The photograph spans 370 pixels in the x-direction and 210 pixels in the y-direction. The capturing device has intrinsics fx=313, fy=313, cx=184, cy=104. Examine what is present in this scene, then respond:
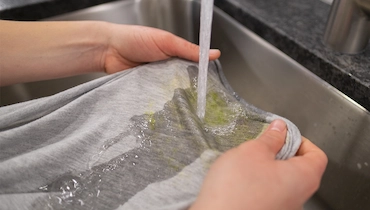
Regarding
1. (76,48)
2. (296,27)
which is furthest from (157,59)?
(296,27)

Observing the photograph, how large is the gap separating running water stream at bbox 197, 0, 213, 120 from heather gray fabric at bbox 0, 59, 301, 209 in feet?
0.04

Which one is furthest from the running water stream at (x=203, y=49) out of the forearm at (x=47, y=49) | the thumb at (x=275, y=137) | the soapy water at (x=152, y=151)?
the forearm at (x=47, y=49)

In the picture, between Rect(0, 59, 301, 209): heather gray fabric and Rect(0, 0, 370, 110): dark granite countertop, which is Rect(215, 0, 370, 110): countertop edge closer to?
Rect(0, 0, 370, 110): dark granite countertop

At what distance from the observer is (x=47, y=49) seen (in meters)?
0.59

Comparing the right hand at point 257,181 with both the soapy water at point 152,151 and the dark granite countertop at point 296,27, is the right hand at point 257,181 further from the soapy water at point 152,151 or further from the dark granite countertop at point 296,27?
the dark granite countertop at point 296,27

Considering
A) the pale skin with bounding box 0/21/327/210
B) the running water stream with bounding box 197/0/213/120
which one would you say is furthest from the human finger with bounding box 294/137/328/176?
the running water stream with bounding box 197/0/213/120

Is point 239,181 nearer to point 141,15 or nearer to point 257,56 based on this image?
point 257,56

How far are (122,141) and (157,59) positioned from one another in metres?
0.18

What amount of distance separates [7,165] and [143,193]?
0.17 meters

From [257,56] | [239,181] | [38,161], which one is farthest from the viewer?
[257,56]

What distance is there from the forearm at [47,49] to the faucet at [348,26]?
42cm

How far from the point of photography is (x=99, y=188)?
389 mm

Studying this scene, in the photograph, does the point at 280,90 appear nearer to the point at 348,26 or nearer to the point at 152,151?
the point at 348,26

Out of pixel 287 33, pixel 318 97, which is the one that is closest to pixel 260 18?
pixel 287 33
